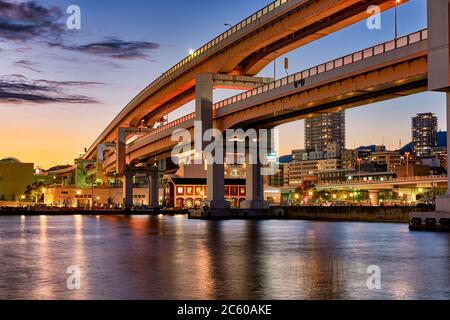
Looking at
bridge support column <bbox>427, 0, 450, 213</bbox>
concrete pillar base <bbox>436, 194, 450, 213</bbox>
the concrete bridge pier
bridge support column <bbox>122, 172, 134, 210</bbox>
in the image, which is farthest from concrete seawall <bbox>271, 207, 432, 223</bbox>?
bridge support column <bbox>122, 172, 134, 210</bbox>

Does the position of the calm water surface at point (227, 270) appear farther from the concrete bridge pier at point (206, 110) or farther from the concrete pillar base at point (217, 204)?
the concrete pillar base at point (217, 204)

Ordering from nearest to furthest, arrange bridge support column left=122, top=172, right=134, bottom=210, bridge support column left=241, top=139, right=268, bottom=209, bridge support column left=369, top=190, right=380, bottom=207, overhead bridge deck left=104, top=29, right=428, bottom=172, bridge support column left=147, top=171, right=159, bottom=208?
overhead bridge deck left=104, top=29, right=428, bottom=172 < bridge support column left=241, top=139, right=268, bottom=209 < bridge support column left=122, top=172, right=134, bottom=210 < bridge support column left=147, top=171, right=159, bottom=208 < bridge support column left=369, top=190, right=380, bottom=207

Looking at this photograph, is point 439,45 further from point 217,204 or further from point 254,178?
point 217,204

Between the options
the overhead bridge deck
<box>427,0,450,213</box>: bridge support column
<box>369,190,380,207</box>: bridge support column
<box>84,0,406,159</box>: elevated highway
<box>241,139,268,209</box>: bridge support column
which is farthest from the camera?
<box>369,190,380,207</box>: bridge support column

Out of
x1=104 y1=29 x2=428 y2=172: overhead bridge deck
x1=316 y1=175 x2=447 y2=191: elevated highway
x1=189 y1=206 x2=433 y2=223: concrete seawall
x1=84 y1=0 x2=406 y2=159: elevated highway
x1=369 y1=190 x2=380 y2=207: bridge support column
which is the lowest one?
x1=189 y1=206 x2=433 y2=223: concrete seawall

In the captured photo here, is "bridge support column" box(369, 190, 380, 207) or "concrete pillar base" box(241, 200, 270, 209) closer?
"concrete pillar base" box(241, 200, 270, 209)

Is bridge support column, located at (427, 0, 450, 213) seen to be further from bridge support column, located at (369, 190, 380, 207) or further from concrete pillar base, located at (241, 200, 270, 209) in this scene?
bridge support column, located at (369, 190, 380, 207)

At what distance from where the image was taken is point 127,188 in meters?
150

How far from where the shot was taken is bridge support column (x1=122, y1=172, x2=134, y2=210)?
14702cm

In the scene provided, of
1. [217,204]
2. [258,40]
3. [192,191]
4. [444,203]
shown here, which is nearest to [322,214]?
[217,204]

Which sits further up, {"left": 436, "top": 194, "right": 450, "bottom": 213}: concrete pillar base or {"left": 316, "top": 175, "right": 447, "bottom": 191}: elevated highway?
{"left": 316, "top": 175, "right": 447, "bottom": 191}: elevated highway

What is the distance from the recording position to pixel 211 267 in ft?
95.1

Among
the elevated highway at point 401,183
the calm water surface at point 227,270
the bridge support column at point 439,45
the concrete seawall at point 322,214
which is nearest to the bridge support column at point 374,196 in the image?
the elevated highway at point 401,183
